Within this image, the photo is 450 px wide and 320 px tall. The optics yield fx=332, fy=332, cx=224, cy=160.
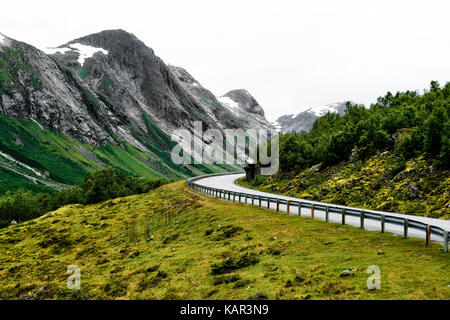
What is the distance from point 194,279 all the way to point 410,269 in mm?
7997

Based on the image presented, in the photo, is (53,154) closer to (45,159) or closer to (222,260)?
(45,159)

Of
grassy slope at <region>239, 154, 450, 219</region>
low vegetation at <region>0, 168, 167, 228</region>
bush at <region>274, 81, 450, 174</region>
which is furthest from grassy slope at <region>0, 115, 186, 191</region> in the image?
grassy slope at <region>239, 154, 450, 219</region>

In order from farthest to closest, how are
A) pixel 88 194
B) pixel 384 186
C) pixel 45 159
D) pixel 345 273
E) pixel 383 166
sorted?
pixel 45 159, pixel 88 194, pixel 383 166, pixel 384 186, pixel 345 273

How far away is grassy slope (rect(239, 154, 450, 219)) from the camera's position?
27.5 metres

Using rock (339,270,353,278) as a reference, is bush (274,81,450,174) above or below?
above

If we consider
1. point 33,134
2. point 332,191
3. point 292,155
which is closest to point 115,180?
point 292,155

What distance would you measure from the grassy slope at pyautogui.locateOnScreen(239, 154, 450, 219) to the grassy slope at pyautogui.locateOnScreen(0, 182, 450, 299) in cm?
1218

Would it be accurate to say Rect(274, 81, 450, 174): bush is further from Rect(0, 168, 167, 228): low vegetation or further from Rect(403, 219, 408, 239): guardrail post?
Rect(0, 168, 167, 228): low vegetation

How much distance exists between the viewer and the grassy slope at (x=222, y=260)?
10711 mm

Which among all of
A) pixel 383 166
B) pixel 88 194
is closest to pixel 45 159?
pixel 88 194

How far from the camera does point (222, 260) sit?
51.0 ft

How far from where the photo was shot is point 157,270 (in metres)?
16.3

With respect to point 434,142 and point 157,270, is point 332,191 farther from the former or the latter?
point 157,270

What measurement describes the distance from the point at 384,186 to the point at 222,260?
24653 mm
